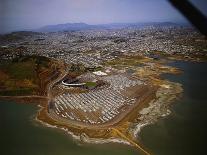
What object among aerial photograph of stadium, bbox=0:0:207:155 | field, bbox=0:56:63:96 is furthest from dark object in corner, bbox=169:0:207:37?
Answer: field, bbox=0:56:63:96

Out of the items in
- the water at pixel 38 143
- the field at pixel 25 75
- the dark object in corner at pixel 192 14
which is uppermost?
the dark object in corner at pixel 192 14

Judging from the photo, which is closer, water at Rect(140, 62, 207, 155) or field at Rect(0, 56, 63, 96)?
water at Rect(140, 62, 207, 155)

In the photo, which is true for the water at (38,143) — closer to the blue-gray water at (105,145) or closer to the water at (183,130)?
the blue-gray water at (105,145)

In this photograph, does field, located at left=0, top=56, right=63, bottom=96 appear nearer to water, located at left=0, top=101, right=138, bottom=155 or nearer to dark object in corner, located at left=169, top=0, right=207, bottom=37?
water, located at left=0, top=101, right=138, bottom=155

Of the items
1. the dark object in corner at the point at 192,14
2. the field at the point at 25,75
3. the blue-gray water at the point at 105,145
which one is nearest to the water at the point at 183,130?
the blue-gray water at the point at 105,145

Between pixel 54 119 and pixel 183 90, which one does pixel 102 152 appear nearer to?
pixel 54 119

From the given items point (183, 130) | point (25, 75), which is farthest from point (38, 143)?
point (25, 75)

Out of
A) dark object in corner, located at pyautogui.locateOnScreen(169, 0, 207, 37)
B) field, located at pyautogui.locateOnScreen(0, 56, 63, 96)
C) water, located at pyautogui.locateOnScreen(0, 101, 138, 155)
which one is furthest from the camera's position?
field, located at pyautogui.locateOnScreen(0, 56, 63, 96)

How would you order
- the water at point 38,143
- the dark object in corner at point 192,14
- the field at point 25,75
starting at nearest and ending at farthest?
1. the dark object in corner at point 192,14
2. the water at point 38,143
3. the field at point 25,75

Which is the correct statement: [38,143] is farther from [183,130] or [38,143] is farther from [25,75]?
[25,75]
